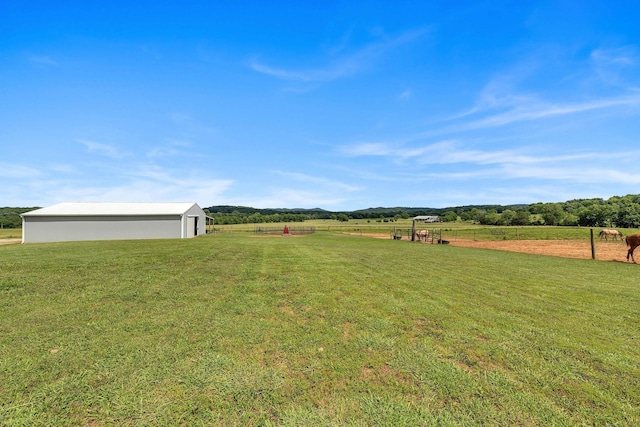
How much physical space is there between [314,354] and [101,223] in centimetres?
3317

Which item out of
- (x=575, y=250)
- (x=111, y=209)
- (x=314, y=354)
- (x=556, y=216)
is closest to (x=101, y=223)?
(x=111, y=209)

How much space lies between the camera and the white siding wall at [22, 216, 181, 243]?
2806 cm

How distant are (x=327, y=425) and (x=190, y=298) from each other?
4.94 m

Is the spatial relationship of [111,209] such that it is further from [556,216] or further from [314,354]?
[556,216]

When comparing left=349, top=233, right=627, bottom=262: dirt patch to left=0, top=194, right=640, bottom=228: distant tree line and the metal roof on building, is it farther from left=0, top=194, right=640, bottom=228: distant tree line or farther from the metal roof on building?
left=0, top=194, right=640, bottom=228: distant tree line

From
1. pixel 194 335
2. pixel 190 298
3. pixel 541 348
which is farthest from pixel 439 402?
pixel 190 298

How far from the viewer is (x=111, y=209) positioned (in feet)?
100

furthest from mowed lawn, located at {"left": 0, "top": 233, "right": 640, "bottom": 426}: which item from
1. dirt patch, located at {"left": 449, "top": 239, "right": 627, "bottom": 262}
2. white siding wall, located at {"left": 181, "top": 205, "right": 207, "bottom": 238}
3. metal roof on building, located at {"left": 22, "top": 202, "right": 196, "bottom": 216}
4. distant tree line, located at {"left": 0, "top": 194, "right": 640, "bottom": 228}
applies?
distant tree line, located at {"left": 0, "top": 194, "right": 640, "bottom": 228}

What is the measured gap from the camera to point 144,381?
3.14 meters

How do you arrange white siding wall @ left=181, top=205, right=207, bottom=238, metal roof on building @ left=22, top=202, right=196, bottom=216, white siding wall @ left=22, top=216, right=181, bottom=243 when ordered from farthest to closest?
white siding wall @ left=181, top=205, right=207, bottom=238 → metal roof on building @ left=22, top=202, right=196, bottom=216 → white siding wall @ left=22, top=216, right=181, bottom=243

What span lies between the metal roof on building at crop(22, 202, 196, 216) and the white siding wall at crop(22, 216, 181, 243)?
421mm

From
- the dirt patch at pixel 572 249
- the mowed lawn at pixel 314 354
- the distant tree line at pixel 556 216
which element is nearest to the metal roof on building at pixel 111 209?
the mowed lawn at pixel 314 354

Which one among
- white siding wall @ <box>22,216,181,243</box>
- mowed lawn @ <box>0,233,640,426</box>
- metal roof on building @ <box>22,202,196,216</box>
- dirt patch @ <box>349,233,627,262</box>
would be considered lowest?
dirt patch @ <box>349,233,627,262</box>

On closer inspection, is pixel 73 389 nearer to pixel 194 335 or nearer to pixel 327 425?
pixel 194 335
